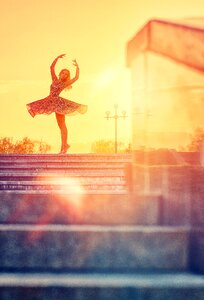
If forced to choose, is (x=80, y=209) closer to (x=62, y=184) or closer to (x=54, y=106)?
(x=62, y=184)

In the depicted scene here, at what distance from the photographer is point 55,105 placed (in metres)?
15.5

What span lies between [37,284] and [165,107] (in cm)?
185

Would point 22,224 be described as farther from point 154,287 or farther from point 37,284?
point 154,287

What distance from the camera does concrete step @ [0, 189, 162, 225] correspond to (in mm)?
4828

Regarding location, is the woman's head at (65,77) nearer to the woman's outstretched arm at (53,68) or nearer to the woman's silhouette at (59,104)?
the woman's silhouette at (59,104)

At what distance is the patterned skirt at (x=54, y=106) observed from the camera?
1547 centimetres

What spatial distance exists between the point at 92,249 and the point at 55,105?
11.5 meters

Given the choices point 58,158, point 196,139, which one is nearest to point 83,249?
point 196,139

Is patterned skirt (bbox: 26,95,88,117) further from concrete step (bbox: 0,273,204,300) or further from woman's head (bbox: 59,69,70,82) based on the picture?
concrete step (bbox: 0,273,204,300)

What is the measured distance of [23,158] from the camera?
12.9 m

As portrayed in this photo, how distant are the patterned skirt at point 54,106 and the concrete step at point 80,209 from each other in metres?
10.5

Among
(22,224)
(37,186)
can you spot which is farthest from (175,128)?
(37,186)

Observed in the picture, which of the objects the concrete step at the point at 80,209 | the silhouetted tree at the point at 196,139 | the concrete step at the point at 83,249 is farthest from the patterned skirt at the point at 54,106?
the concrete step at the point at 83,249

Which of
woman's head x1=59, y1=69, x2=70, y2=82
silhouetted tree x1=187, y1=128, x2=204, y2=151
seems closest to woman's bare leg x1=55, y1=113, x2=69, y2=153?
woman's head x1=59, y1=69, x2=70, y2=82
